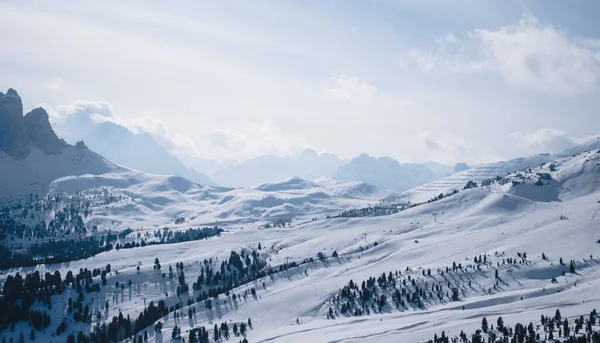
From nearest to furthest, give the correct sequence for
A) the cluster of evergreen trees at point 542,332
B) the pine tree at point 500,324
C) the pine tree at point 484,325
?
1. the cluster of evergreen trees at point 542,332
2. the pine tree at point 500,324
3. the pine tree at point 484,325

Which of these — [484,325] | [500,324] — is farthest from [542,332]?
[484,325]

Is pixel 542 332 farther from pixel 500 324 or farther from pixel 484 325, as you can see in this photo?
pixel 484 325

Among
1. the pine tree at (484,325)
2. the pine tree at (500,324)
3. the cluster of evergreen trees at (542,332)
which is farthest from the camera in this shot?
the pine tree at (484,325)

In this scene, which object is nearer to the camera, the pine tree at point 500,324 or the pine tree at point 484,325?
the pine tree at point 500,324

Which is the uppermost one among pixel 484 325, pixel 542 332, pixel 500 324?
pixel 500 324

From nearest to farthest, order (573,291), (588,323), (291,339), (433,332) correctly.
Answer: (588,323) < (433,332) < (291,339) < (573,291)

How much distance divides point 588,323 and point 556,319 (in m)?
10.7

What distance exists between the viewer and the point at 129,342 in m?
198

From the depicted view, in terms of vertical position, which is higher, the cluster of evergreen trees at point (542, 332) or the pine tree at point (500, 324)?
the pine tree at point (500, 324)

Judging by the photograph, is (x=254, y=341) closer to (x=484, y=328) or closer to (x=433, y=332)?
(x=433, y=332)

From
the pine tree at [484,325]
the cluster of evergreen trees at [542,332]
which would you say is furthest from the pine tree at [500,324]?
the pine tree at [484,325]

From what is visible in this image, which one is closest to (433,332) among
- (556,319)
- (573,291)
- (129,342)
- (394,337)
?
(394,337)

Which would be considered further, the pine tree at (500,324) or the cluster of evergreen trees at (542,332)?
the pine tree at (500,324)

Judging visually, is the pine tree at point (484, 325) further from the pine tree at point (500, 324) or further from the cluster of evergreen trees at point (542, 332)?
the pine tree at point (500, 324)
